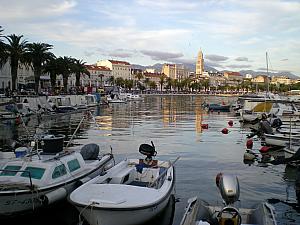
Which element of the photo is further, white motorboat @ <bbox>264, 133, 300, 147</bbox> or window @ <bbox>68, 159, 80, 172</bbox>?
white motorboat @ <bbox>264, 133, 300, 147</bbox>

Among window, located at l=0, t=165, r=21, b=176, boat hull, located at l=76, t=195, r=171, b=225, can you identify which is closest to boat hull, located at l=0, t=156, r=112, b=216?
window, located at l=0, t=165, r=21, b=176

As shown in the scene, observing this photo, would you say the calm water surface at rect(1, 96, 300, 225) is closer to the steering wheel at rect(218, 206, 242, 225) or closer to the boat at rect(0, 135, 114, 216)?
the boat at rect(0, 135, 114, 216)

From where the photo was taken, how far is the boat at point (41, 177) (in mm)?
13305

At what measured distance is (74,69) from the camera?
104 m

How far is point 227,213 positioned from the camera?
427 inches

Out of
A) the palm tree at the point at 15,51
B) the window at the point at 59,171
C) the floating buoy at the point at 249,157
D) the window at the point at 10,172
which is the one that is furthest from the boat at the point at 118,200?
the palm tree at the point at 15,51

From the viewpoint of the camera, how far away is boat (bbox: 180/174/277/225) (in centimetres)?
1077

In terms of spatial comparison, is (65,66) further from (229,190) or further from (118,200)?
(229,190)

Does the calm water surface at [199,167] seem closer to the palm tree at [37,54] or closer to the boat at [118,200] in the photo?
the boat at [118,200]

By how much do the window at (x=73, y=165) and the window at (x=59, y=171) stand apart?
0.50 metres

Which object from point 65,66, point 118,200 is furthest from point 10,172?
point 65,66

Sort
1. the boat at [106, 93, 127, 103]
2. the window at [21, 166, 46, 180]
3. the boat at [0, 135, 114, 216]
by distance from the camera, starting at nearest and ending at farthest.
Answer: the boat at [0, 135, 114, 216] → the window at [21, 166, 46, 180] → the boat at [106, 93, 127, 103]

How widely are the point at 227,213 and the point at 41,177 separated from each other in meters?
6.97

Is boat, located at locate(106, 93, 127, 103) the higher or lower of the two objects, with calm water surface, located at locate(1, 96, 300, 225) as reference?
higher
